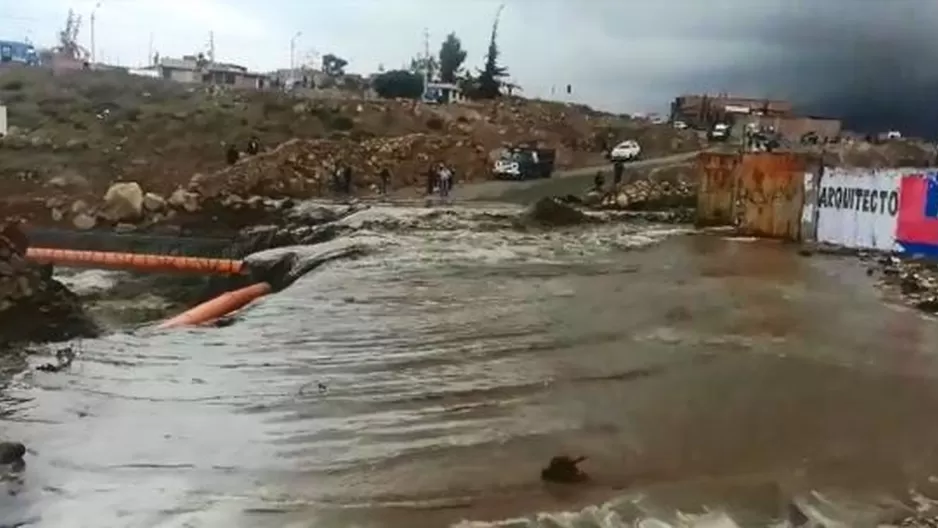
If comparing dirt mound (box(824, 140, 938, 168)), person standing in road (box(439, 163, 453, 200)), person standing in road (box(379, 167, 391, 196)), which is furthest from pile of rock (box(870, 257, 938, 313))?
person standing in road (box(379, 167, 391, 196))

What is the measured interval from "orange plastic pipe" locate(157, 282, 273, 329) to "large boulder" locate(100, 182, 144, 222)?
1496 cm

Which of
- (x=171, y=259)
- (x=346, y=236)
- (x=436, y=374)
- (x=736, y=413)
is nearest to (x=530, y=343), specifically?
(x=436, y=374)

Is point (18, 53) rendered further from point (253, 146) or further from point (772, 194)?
point (772, 194)

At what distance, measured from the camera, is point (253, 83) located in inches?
3979

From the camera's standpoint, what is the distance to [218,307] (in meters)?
19.1

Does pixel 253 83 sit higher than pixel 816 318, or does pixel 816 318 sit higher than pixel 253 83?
pixel 253 83

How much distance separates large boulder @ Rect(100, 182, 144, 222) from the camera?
118ft

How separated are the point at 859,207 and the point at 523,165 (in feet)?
87.0

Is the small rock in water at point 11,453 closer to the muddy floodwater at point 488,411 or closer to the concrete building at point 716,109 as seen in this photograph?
the muddy floodwater at point 488,411

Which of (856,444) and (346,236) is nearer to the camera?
(856,444)

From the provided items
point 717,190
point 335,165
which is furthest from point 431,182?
point 717,190

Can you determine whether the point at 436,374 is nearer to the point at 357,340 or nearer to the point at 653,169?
the point at 357,340

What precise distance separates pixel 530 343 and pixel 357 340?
7.60ft

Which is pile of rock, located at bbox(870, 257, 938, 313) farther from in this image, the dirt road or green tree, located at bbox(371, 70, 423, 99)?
green tree, located at bbox(371, 70, 423, 99)
